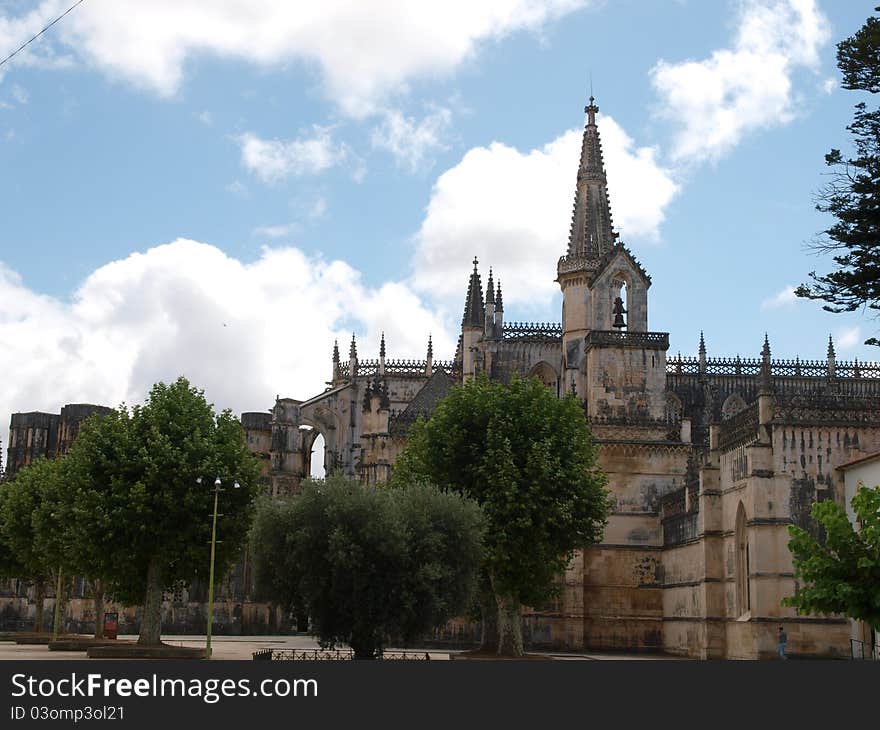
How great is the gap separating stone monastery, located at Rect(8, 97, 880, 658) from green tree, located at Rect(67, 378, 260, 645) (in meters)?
12.7

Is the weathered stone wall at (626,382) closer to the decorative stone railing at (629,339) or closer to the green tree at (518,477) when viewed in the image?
the decorative stone railing at (629,339)

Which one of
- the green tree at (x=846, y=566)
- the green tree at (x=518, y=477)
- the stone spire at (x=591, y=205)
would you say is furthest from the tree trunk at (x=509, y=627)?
the stone spire at (x=591, y=205)

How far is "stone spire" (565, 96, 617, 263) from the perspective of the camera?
195 ft

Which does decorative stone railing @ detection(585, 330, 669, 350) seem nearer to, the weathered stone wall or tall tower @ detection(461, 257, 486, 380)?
the weathered stone wall

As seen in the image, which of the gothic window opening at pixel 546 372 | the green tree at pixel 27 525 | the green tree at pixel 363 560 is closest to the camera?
the green tree at pixel 363 560

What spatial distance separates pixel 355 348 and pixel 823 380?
34.3 metres

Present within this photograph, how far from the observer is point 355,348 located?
85.9 m

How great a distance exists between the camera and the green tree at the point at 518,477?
127 feet

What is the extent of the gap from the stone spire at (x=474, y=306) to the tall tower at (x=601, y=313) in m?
11.2

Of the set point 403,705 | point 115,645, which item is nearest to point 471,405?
point 115,645

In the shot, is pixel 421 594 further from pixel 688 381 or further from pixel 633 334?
pixel 688 381

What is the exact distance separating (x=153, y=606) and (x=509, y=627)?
40.5 ft

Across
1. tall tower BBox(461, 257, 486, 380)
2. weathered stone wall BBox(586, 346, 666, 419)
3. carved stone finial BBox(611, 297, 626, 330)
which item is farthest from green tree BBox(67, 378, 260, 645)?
tall tower BBox(461, 257, 486, 380)

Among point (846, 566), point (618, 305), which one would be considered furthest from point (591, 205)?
point (846, 566)
